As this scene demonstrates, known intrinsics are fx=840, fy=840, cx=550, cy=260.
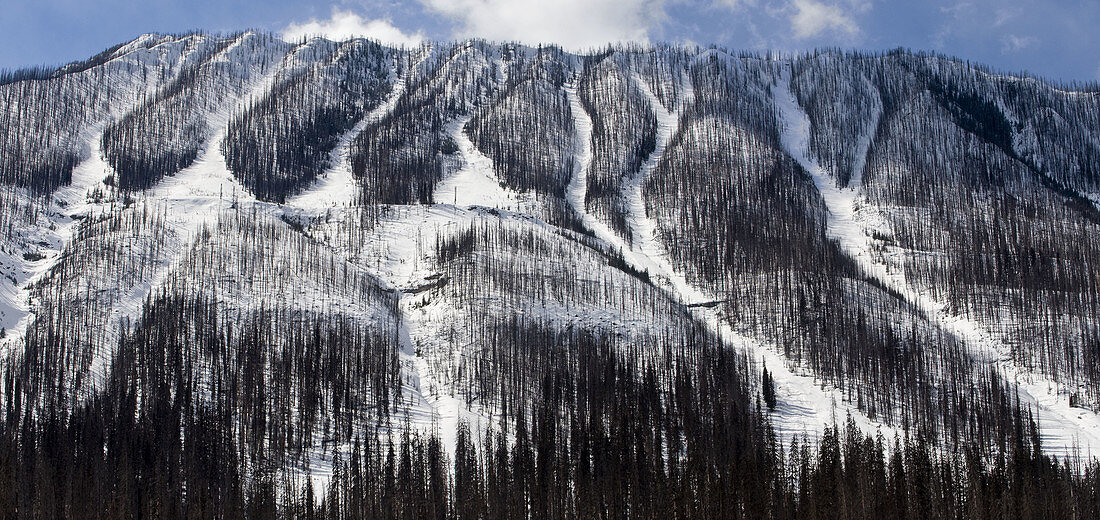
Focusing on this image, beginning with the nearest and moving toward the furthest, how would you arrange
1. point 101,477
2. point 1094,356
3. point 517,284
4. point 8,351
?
point 101,477 → point 8,351 → point 1094,356 → point 517,284

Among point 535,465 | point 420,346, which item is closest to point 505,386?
point 420,346

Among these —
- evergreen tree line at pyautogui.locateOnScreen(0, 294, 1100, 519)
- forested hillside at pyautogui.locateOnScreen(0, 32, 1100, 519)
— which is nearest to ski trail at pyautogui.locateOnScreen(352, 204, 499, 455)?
forested hillside at pyautogui.locateOnScreen(0, 32, 1100, 519)

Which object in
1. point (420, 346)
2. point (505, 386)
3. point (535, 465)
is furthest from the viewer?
point (420, 346)

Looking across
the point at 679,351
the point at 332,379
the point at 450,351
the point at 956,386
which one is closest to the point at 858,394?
the point at 956,386

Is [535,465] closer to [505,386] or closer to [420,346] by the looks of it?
[505,386]

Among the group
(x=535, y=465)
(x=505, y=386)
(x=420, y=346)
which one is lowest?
(x=535, y=465)

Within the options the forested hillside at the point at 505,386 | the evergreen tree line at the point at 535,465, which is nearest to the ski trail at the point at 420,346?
the forested hillside at the point at 505,386

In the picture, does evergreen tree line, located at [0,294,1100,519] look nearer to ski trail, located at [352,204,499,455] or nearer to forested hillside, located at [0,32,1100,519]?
forested hillside, located at [0,32,1100,519]

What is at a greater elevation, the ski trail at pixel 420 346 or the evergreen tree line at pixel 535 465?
the ski trail at pixel 420 346

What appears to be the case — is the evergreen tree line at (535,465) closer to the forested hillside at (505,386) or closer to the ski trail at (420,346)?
the forested hillside at (505,386)

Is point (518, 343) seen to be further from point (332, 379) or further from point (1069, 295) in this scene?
point (1069, 295)

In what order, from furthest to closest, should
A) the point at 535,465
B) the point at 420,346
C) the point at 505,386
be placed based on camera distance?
the point at 420,346 < the point at 505,386 < the point at 535,465
